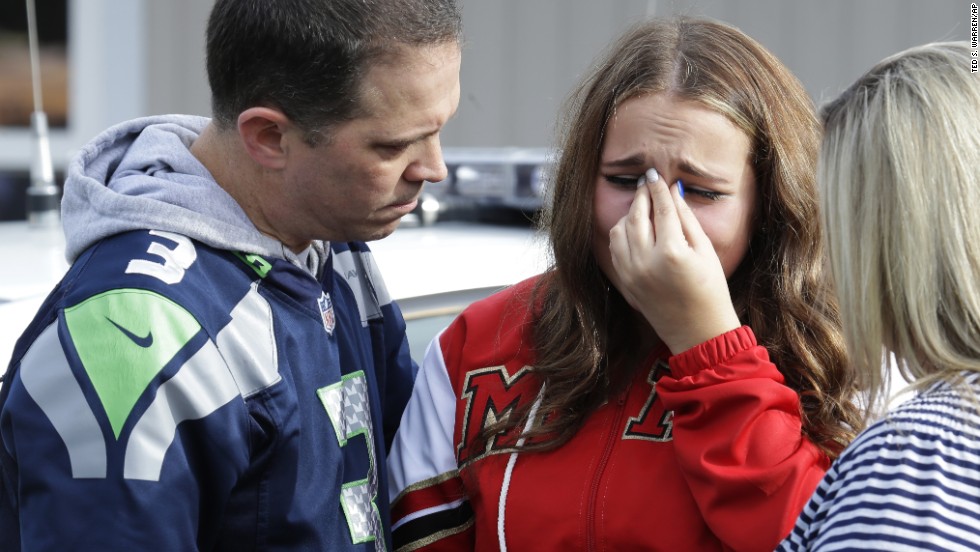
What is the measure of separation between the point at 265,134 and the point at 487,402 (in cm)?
68

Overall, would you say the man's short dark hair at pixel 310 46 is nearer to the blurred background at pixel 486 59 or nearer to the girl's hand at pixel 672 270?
the girl's hand at pixel 672 270

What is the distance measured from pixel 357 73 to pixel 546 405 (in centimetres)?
72

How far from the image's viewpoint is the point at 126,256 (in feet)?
5.35

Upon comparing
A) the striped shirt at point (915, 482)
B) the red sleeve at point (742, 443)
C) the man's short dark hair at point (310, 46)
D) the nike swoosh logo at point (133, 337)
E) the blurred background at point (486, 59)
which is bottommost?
the blurred background at point (486, 59)

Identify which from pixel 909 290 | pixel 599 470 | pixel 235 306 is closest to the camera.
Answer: pixel 909 290

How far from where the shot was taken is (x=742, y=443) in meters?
1.79

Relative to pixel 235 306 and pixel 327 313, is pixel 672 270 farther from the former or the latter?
pixel 235 306

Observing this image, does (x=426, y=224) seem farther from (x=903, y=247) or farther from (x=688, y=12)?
(x=903, y=247)

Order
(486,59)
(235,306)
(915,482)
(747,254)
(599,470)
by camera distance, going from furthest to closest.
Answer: (486,59), (747,254), (599,470), (235,306), (915,482)

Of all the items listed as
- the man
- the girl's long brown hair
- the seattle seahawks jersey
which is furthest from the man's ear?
the girl's long brown hair

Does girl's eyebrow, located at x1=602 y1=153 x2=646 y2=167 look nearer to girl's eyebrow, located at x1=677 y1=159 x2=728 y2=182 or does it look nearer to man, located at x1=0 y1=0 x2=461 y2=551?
girl's eyebrow, located at x1=677 y1=159 x2=728 y2=182

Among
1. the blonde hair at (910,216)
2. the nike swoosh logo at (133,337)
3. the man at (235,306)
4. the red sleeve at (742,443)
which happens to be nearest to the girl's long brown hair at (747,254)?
the red sleeve at (742,443)

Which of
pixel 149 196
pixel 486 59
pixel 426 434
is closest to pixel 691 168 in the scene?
pixel 426 434

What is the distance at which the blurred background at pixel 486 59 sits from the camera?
19.6 ft
